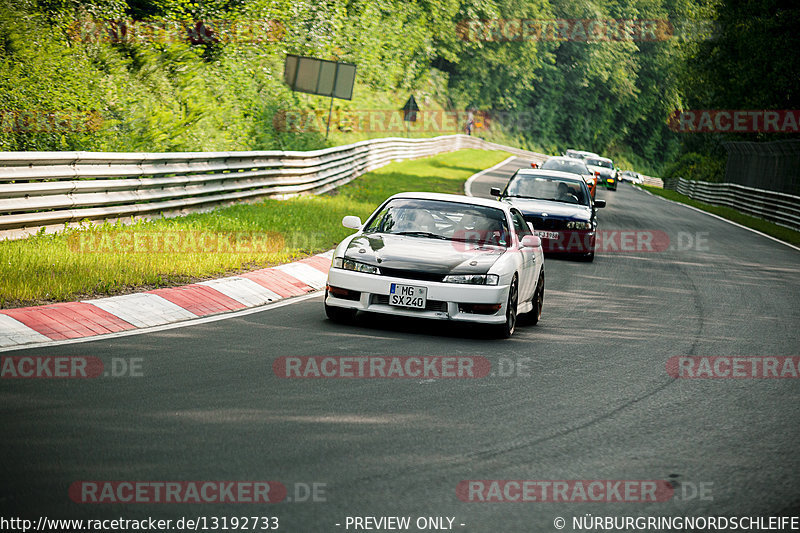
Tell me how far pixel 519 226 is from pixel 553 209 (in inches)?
250

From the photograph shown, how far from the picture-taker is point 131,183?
13.8 metres

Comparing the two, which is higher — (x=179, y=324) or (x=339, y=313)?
(x=339, y=313)

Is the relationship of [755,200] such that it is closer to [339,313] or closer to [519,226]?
[519,226]

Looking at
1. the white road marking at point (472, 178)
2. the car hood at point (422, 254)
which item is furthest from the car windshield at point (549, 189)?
the white road marking at point (472, 178)

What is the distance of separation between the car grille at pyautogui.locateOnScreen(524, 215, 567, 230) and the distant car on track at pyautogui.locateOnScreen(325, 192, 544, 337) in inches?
260

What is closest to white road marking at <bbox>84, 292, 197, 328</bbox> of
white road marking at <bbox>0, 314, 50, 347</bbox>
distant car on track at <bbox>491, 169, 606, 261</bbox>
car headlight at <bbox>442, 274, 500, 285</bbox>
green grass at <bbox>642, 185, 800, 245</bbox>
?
white road marking at <bbox>0, 314, 50, 347</bbox>

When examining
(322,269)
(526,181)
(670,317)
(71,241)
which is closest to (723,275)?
(526,181)

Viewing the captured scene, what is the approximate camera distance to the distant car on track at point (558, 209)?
17125mm

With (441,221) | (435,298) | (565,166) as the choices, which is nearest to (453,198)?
(441,221)

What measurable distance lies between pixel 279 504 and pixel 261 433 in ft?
3.63

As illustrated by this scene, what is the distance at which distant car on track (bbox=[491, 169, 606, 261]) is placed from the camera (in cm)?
1712

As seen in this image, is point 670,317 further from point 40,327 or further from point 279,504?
point 279,504

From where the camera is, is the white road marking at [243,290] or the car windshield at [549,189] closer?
the white road marking at [243,290]

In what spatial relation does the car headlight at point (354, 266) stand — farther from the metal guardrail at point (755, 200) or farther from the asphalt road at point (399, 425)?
the metal guardrail at point (755, 200)
